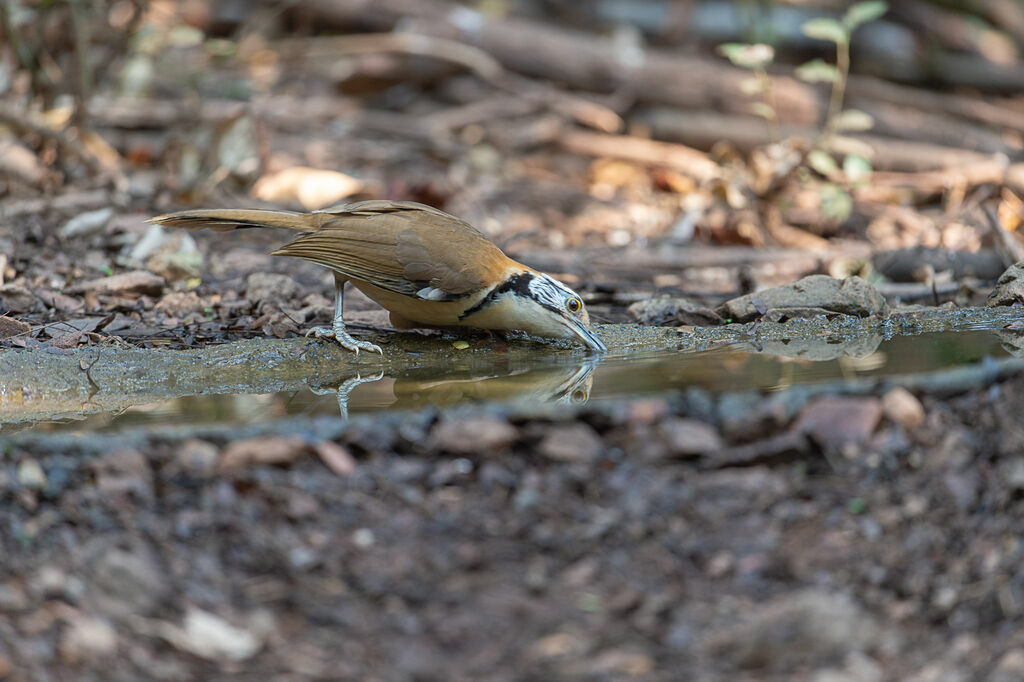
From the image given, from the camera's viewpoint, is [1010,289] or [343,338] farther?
[1010,289]

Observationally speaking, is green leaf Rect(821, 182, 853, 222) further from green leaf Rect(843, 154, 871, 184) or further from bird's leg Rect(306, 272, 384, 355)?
bird's leg Rect(306, 272, 384, 355)

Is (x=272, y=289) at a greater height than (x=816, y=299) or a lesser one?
lesser

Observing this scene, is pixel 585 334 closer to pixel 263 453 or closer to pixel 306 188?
pixel 263 453

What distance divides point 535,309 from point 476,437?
1.89 metres

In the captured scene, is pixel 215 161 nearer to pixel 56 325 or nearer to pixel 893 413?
pixel 56 325

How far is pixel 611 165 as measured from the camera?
955cm

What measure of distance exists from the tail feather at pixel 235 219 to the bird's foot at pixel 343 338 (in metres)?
0.51

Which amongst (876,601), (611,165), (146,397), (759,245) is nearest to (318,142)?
(611,165)

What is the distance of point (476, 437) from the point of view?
9.57 ft

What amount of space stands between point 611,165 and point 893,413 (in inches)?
269

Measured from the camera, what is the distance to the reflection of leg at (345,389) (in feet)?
11.7

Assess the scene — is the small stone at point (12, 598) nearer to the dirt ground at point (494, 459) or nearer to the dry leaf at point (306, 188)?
the dirt ground at point (494, 459)

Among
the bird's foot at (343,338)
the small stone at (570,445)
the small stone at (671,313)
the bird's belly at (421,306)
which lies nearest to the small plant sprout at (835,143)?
the small stone at (671,313)

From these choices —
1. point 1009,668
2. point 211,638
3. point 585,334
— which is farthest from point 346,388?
point 1009,668
